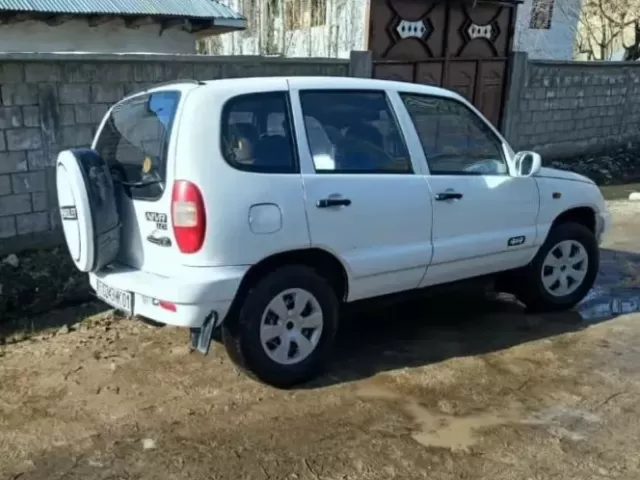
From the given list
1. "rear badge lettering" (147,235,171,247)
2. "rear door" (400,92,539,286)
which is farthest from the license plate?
"rear door" (400,92,539,286)

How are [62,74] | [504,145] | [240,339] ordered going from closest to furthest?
[240,339] < [504,145] < [62,74]

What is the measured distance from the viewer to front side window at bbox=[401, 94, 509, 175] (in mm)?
4742

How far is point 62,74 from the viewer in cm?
654

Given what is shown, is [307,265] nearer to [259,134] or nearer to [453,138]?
[259,134]

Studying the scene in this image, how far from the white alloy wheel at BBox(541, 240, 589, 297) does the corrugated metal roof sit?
8.41 m

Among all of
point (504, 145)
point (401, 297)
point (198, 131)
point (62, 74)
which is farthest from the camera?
point (62, 74)

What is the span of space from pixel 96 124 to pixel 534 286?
452 centimetres

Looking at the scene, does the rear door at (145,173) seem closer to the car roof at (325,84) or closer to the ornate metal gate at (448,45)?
the car roof at (325,84)

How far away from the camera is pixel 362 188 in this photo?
430cm

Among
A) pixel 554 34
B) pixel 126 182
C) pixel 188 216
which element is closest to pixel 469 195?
pixel 188 216

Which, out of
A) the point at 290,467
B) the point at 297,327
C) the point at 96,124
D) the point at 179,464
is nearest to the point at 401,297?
the point at 297,327

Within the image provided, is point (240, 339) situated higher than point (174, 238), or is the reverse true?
point (174, 238)

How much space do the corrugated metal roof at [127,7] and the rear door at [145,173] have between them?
712 cm

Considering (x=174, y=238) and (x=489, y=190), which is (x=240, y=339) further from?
(x=489, y=190)
